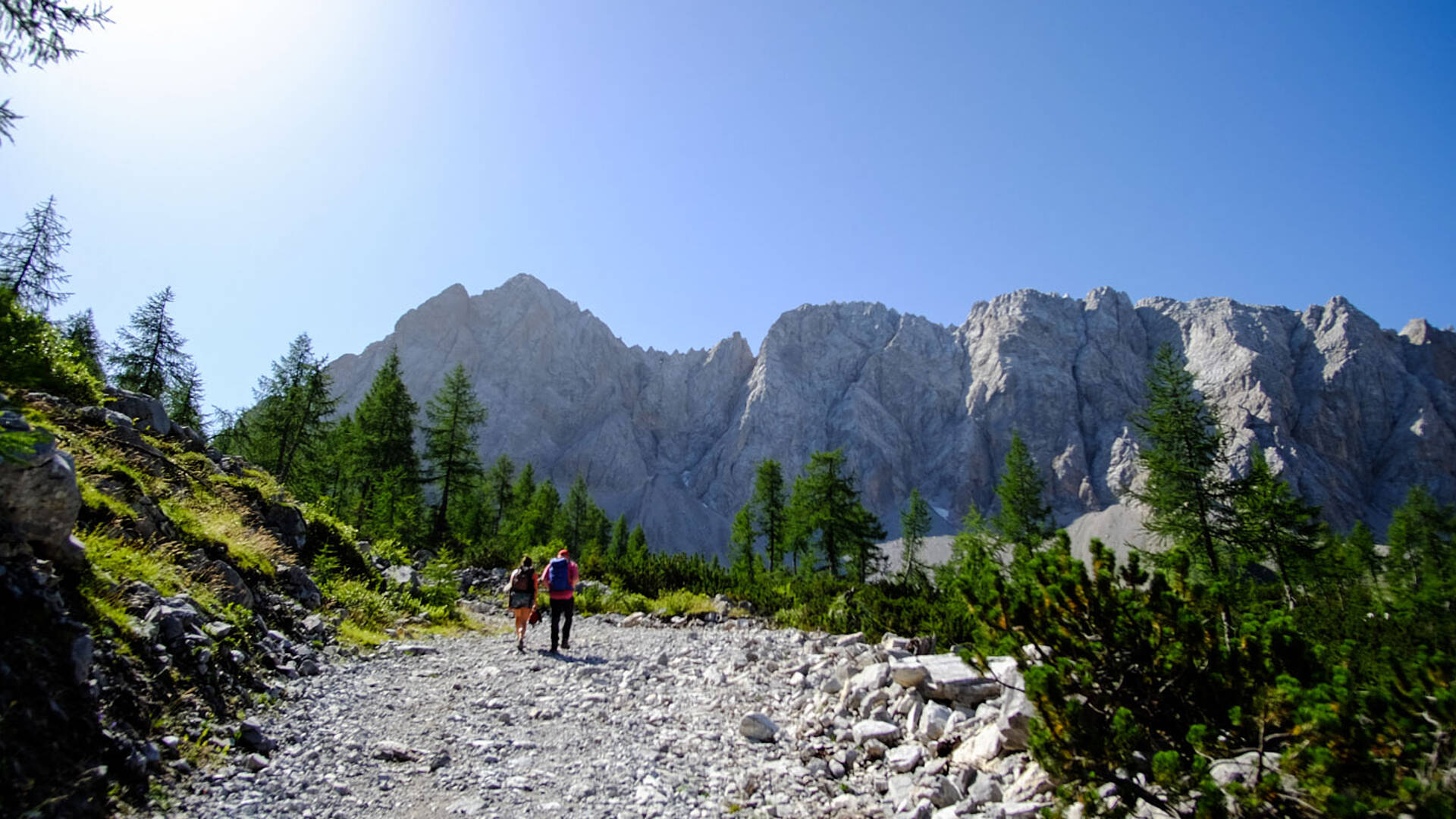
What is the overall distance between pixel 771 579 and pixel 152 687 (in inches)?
962

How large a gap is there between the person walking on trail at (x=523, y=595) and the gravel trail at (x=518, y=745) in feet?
4.98

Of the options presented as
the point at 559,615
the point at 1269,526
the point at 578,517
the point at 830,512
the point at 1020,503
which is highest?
the point at 578,517

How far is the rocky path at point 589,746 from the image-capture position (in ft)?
15.1

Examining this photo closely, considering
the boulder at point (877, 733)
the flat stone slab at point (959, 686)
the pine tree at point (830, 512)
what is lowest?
the boulder at point (877, 733)

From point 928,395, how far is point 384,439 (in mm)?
139731

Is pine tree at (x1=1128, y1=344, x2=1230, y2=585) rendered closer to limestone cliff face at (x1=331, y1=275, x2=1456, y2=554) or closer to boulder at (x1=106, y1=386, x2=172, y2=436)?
boulder at (x1=106, y1=386, x2=172, y2=436)

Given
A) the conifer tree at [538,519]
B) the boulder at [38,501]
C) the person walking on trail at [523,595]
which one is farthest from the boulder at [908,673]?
the conifer tree at [538,519]

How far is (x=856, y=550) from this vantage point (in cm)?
3875

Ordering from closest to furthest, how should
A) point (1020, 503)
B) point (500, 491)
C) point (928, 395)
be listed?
point (1020, 503) < point (500, 491) < point (928, 395)

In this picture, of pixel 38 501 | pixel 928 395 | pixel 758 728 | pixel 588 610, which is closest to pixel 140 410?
pixel 38 501

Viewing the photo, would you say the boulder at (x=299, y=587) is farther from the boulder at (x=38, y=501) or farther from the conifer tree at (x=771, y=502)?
the conifer tree at (x=771, y=502)

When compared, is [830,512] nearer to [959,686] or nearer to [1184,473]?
[1184,473]

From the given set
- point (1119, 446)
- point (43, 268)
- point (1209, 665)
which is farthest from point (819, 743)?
point (1119, 446)

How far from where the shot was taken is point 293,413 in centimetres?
3117
